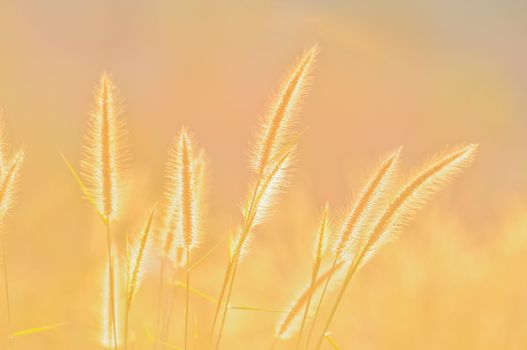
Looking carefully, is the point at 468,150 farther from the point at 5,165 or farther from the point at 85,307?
the point at 85,307

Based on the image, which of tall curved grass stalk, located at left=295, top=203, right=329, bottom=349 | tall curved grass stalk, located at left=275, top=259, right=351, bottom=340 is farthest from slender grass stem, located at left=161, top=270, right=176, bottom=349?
tall curved grass stalk, located at left=295, top=203, right=329, bottom=349

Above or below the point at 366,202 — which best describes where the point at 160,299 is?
below

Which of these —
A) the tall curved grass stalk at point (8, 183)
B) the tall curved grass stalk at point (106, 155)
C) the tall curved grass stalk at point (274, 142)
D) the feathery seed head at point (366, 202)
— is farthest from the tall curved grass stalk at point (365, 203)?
the tall curved grass stalk at point (8, 183)

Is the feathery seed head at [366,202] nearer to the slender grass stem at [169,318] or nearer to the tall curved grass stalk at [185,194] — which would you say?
the tall curved grass stalk at [185,194]

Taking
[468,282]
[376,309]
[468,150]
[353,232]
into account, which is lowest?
[376,309]

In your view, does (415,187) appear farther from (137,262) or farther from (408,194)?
(137,262)

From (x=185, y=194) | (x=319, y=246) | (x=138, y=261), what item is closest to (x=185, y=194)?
(x=185, y=194)

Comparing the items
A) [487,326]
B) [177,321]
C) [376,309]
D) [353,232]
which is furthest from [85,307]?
[487,326]
